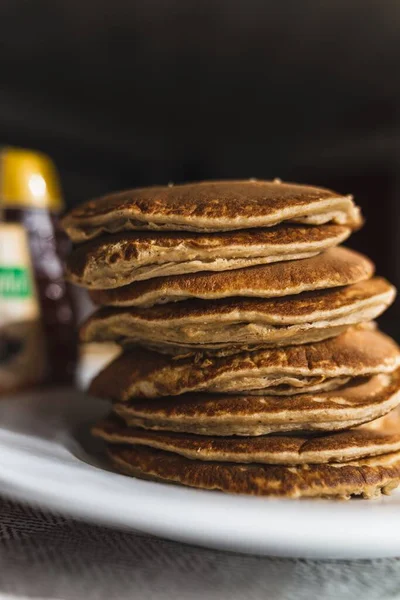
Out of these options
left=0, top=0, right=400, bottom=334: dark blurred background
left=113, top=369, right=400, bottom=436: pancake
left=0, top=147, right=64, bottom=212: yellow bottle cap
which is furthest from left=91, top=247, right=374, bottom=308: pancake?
left=0, top=0, right=400, bottom=334: dark blurred background

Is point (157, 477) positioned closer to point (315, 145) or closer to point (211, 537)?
point (211, 537)

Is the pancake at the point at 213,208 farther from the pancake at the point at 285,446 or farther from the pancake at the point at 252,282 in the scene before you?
the pancake at the point at 285,446

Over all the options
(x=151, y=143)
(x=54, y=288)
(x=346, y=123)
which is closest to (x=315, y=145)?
(x=346, y=123)

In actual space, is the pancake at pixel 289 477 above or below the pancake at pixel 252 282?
below

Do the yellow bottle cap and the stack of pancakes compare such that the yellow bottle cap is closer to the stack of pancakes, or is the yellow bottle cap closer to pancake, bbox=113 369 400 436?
the stack of pancakes

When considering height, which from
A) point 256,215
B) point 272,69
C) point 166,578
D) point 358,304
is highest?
point 272,69

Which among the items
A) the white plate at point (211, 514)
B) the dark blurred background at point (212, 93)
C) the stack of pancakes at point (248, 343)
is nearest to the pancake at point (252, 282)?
the stack of pancakes at point (248, 343)
